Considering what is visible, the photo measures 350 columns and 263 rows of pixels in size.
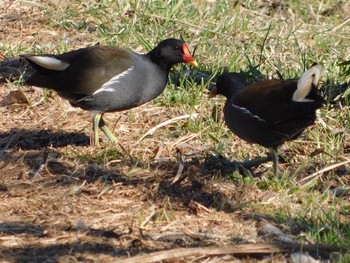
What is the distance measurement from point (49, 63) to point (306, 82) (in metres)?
2.21

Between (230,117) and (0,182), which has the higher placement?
(230,117)

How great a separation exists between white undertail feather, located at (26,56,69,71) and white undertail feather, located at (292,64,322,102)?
6.67 feet

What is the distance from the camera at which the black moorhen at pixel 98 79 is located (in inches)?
253

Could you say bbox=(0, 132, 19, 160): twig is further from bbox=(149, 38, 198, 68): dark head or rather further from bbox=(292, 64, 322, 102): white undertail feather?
bbox=(292, 64, 322, 102): white undertail feather

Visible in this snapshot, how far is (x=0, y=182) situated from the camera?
17.7ft

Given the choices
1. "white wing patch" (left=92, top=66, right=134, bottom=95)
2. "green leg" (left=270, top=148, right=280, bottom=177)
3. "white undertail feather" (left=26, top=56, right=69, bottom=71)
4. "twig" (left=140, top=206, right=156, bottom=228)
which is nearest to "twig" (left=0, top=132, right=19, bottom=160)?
"white undertail feather" (left=26, top=56, right=69, bottom=71)

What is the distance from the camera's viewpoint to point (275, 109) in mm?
5324

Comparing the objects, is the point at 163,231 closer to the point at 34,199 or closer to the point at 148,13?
the point at 34,199

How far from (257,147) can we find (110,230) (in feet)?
6.43

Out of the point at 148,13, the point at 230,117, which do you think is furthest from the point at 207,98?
the point at 148,13

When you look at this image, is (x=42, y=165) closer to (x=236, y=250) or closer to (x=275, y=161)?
(x=275, y=161)

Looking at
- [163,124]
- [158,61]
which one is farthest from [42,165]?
[158,61]

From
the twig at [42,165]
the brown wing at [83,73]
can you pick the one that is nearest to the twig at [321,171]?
the twig at [42,165]

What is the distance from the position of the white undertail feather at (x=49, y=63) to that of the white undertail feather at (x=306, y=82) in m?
2.03
